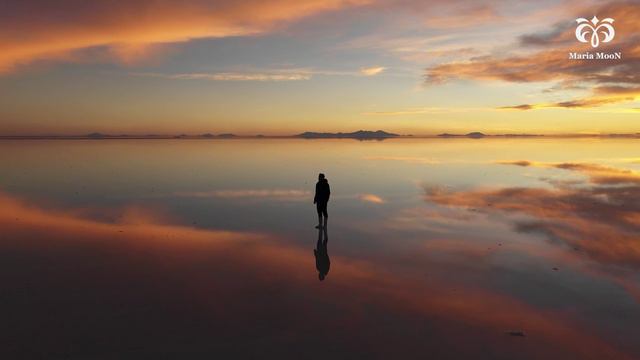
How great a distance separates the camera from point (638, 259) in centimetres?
1348

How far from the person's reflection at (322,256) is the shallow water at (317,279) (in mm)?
179

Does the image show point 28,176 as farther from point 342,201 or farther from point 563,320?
point 563,320

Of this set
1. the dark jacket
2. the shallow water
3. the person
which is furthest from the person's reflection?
the dark jacket

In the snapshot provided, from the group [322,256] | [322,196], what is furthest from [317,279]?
[322,196]

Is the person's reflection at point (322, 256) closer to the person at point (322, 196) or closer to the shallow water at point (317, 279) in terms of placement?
the shallow water at point (317, 279)

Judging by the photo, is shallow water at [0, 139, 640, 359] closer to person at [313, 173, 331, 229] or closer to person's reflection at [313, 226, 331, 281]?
person's reflection at [313, 226, 331, 281]

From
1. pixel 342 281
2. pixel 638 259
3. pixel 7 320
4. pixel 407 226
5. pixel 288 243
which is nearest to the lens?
pixel 7 320

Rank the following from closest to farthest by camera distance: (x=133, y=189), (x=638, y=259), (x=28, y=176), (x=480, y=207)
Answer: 1. (x=638, y=259)
2. (x=480, y=207)
3. (x=133, y=189)
4. (x=28, y=176)

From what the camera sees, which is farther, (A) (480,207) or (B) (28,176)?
(B) (28,176)

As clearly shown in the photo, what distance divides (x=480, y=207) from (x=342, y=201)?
687 centimetres

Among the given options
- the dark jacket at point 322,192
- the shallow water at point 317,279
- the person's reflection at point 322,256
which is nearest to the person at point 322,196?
the dark jacket at point 322,192

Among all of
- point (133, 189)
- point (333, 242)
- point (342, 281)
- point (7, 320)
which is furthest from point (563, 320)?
point (133, 189)

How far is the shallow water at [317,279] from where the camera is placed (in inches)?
323

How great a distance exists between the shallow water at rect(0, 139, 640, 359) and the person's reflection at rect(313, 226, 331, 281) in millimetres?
179
